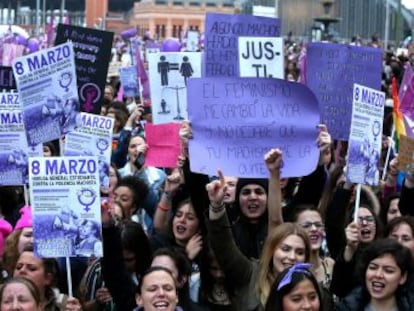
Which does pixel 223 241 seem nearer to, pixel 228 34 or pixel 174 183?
pixel 174 183

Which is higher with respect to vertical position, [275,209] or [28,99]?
[28,99]

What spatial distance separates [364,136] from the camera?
8.96 meters

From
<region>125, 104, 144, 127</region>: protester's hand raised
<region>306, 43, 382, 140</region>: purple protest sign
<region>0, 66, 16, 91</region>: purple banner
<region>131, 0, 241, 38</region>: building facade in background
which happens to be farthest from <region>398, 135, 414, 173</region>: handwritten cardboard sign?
<region>131, 0, 241, 38</region>: building facade in background

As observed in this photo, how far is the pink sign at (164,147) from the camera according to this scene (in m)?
10.8

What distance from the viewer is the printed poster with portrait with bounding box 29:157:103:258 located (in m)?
7.77

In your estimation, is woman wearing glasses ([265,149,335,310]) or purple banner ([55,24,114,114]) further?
purple banner ([55,24,114,114])

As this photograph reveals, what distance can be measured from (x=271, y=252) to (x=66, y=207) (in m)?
1.16

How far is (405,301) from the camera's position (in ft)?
24.0

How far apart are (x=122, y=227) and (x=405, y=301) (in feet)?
5.97

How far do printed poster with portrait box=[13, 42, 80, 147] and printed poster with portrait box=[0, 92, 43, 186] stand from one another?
0.49m

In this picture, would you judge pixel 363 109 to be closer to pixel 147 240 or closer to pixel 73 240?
pixel 147 240

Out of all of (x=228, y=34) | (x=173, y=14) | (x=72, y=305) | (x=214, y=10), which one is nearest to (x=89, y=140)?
(x=228, y=34)

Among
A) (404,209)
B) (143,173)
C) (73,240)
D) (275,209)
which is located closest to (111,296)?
(73,240)

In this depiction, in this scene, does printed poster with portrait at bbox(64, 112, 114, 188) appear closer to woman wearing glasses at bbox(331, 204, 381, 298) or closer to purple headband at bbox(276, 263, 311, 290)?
woman wearing glasses at bbox(331, 204, 381, 298)
